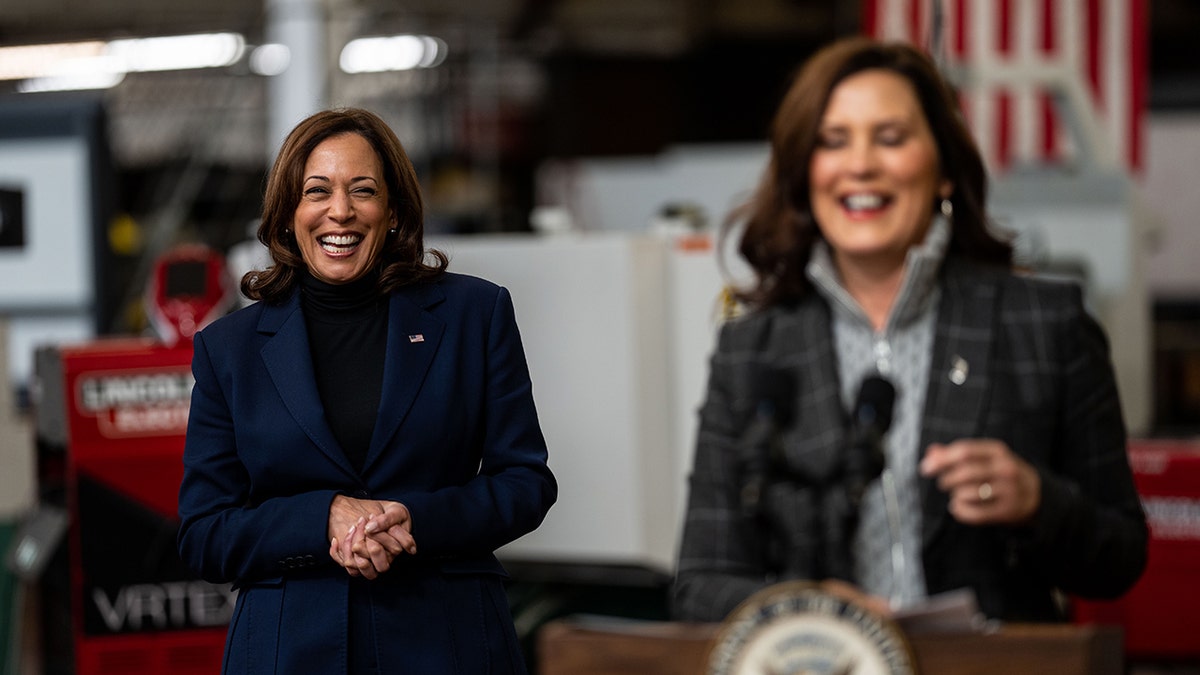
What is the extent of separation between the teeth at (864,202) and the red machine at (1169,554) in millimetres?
2078

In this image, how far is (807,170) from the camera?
1892 millimetres

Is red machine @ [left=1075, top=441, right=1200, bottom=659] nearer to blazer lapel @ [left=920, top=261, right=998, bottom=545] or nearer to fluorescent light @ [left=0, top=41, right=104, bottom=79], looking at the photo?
blazer lapel @ [left=920, top=261, right=998, bottom=545]

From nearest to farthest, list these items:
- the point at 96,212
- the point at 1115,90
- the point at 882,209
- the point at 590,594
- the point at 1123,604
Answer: the point at 882,209, the point at 1123,604, the point at 96,212, the point at 590,594, the point at 1115,90

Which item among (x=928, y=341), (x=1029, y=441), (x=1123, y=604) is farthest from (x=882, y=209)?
(x=1123, y=604)

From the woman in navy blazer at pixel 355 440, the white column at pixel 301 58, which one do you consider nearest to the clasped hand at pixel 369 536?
the woman in navy blazer at pixel 355 440

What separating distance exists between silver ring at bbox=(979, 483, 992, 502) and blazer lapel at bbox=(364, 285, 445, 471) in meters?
0.63

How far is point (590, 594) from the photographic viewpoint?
5113 mm

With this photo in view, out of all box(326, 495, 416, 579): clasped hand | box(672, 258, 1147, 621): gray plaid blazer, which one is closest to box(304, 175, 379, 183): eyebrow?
box(326, 495, 416, 579): clasped hand

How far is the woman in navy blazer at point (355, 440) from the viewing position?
1.68 m

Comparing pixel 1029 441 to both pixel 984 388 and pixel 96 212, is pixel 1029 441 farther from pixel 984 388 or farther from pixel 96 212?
pixel 96 212

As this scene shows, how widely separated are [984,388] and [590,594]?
348 cm

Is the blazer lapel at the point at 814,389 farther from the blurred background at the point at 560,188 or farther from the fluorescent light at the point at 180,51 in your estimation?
the fluorescent light at the point at 180,51

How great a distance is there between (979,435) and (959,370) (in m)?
0.08

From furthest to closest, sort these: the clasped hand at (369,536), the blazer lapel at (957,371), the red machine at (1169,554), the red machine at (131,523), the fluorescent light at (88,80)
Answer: the fluorescent light at (88,80) → the red machine at (1169,554) → the red machine at (131,523) → the blazer lapel at (957,371) → the clasped hand at (369,536)
